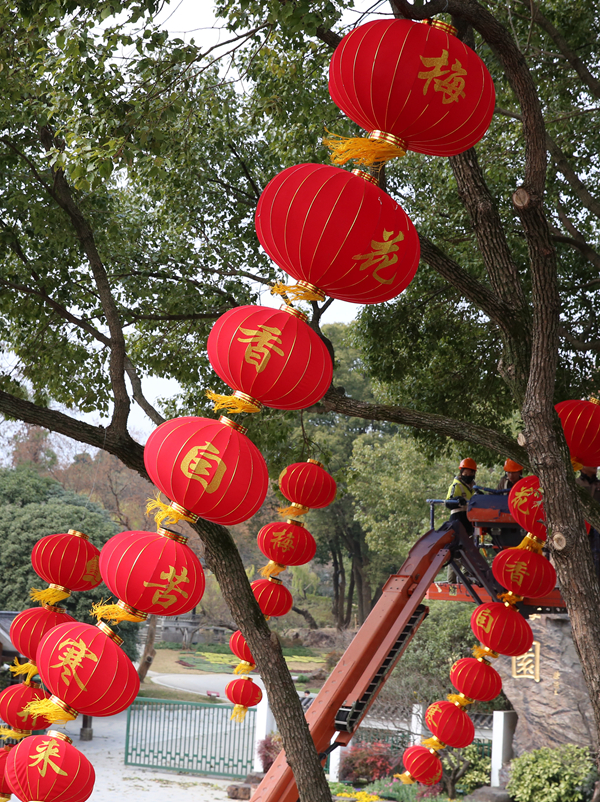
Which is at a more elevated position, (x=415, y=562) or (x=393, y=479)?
(x=393, y=479)

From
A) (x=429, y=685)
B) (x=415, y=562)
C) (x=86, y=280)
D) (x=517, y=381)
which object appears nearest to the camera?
(x=517, y=381)

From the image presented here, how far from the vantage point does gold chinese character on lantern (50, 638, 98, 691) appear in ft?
9.40

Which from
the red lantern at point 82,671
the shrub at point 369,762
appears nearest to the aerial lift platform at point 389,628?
the red lantern at point 82,671

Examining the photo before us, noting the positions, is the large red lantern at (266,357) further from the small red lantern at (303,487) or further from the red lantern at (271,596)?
the red lantern at (271,596)

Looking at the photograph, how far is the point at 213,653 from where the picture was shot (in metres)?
27.8

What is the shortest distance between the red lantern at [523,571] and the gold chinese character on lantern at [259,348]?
12.3 ft

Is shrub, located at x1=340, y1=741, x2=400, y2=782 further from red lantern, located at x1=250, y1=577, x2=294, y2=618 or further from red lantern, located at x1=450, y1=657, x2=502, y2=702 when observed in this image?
red lantern, located at x1=250, y1=577, x2=294, y2=618

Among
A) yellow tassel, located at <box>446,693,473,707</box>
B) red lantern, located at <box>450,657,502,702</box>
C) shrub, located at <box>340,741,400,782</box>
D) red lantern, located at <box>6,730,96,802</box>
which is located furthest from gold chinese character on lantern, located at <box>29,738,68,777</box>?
shrub, located at <box>340,741,400,782</box>

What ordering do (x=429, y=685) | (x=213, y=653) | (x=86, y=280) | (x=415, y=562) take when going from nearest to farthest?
(x=415, y=562), (x=86, y=280), (x=429, y=685), (x=213, y=653)

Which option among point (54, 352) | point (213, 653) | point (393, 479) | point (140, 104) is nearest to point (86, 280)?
point (54, 352)

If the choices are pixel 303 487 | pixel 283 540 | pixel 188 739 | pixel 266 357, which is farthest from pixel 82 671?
pixel 188 739

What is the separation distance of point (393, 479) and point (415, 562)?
1442cm

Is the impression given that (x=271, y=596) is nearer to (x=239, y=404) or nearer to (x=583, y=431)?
(x=583, y=431)

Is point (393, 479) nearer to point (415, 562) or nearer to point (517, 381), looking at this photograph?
point (415, 562)
